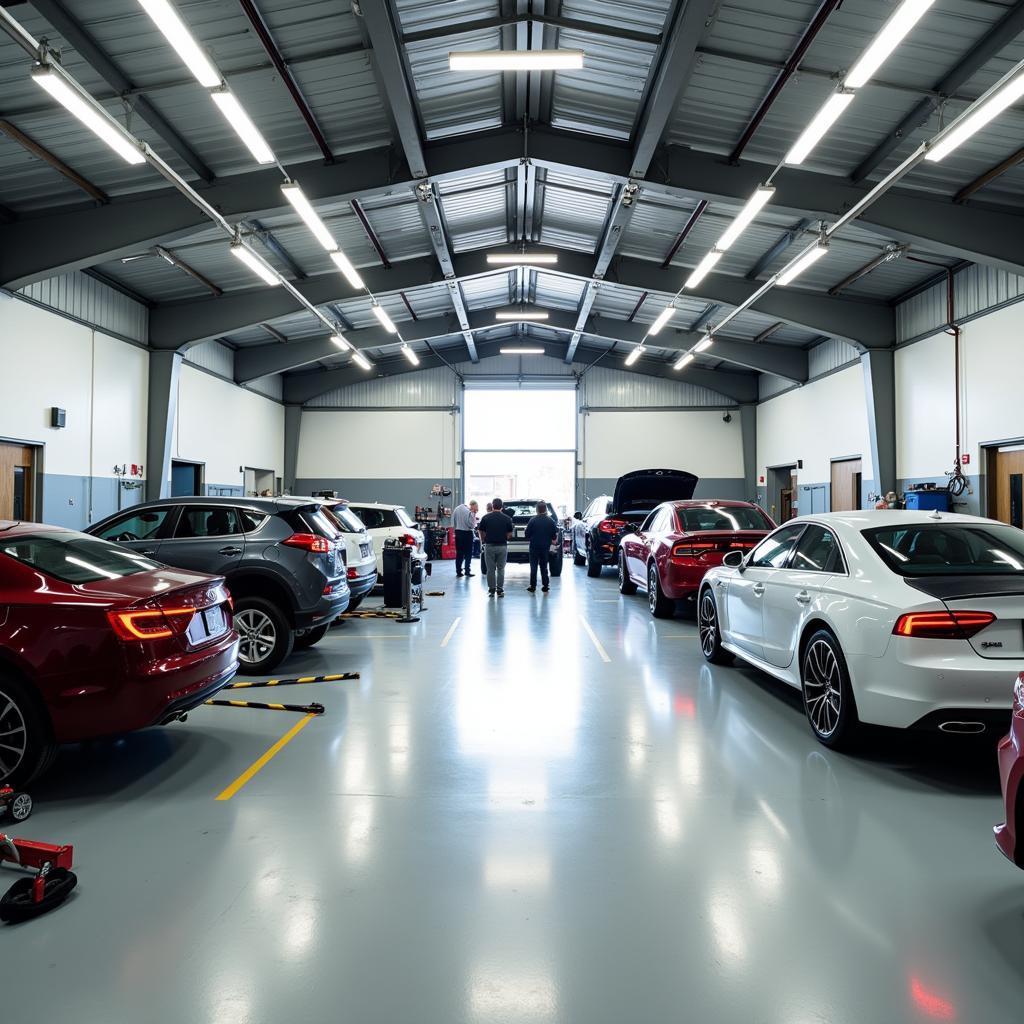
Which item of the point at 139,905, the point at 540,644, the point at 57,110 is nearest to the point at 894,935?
the point at 139,905

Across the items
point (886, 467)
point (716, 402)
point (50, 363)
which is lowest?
point (886, 467)

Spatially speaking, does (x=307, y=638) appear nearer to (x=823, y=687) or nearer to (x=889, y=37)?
(x=823, y=687)

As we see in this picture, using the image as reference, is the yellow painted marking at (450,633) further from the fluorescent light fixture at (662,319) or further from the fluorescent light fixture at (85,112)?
the fluorescent light fixture at (662,319)

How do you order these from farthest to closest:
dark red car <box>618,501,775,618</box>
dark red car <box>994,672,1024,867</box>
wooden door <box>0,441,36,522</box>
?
wooden door <box>0,441,36,522</box>
dark red car <box>618,501,775,618</box>
dark red car <box>994,672,1024,867</box>

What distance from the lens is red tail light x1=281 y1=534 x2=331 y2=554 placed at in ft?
21.1

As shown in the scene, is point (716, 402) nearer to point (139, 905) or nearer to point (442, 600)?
point (442, 600)

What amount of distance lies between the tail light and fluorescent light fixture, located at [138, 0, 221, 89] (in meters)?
4.68

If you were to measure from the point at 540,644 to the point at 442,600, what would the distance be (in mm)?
4287

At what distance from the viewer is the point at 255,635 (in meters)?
6.50

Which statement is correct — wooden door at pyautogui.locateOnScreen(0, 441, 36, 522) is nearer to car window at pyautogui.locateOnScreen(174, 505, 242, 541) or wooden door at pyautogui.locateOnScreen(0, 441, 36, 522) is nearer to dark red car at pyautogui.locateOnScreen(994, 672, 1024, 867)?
car window at pyautogui.locateOnScreen(174, 505, 242, 541)

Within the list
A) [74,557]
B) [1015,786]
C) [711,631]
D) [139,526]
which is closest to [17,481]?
[139,526]

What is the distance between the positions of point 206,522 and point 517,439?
18.8 metres

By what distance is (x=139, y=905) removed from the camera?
2.68 meters

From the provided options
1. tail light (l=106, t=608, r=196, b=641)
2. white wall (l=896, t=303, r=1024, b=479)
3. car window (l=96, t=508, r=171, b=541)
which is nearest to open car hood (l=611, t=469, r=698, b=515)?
white wall (l=896, t=303, r=1024, b=479)
